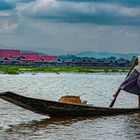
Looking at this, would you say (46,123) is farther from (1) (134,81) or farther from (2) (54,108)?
(1) (134,81)

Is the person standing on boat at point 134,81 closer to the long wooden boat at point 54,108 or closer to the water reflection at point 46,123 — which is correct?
the long wooden boat at point 54,108

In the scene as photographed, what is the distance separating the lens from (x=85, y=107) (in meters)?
16.4

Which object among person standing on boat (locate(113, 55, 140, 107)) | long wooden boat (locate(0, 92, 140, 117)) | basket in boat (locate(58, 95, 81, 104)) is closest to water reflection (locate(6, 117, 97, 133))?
long wooden boat (locate(0, 92, 140, 117))

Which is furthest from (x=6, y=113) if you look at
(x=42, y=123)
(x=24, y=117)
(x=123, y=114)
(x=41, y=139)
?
(x=41, y=139)

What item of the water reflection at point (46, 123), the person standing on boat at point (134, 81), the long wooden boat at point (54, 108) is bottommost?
the water reflection at point (46, 123)

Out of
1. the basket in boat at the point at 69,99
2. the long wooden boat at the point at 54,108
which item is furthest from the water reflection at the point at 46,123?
the basket in boat at the point at 69,99

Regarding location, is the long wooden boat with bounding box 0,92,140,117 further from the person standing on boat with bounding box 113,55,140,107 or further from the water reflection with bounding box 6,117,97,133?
the person standing on boat with bounding box 113,55,140,107

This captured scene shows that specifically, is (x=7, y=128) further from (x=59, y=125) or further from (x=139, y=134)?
(x=139, y=134)

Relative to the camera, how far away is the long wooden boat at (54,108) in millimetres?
15070

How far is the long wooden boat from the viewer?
49.4ft

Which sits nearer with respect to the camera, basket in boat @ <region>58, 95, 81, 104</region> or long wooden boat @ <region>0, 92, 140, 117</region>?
long wooden boat @ <region>0, 92, 140, 117</region>

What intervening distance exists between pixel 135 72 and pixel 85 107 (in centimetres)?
276

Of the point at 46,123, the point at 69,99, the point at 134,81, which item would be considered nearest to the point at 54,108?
the point at 46,123

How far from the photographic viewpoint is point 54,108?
15922 mm
